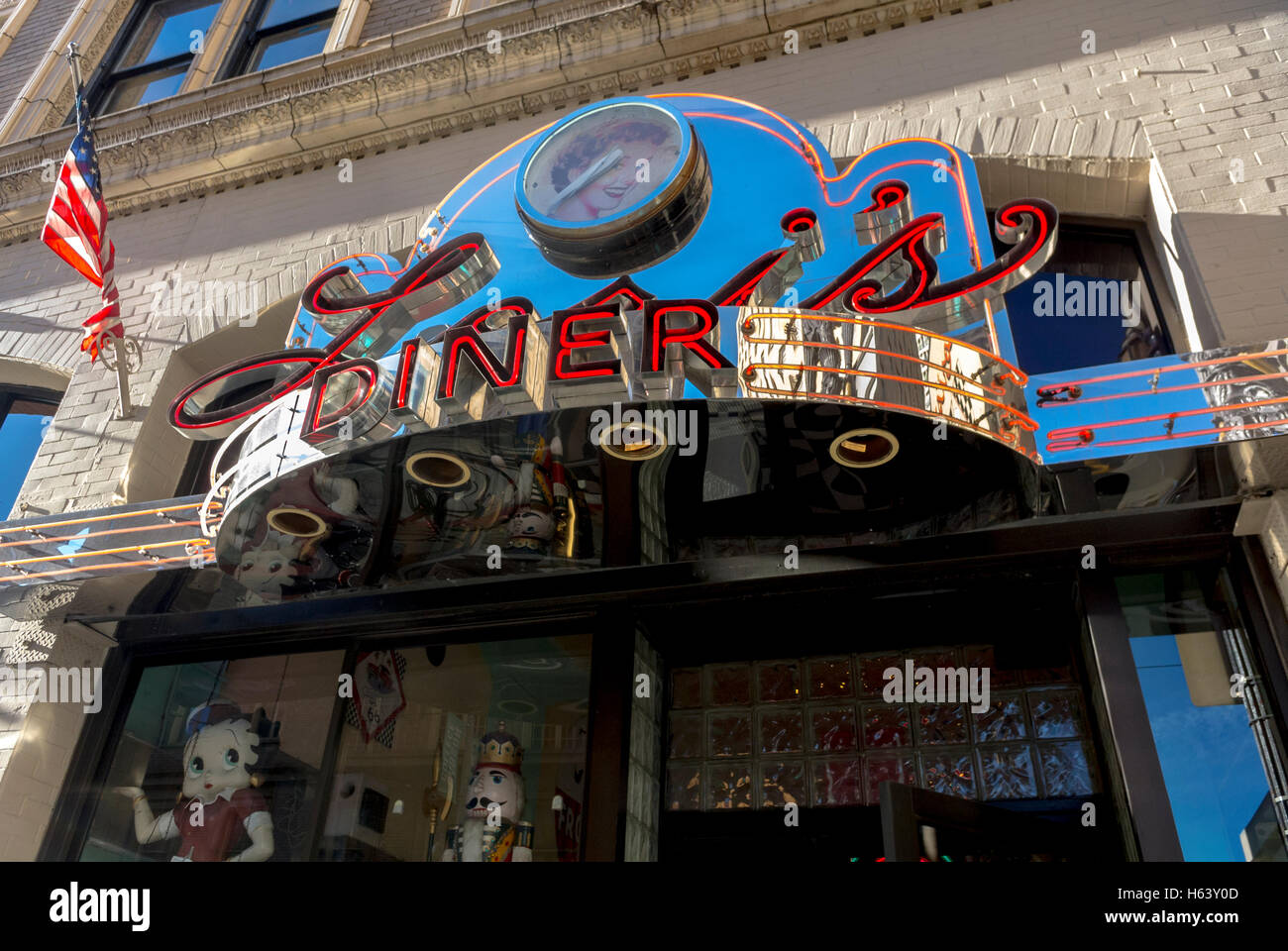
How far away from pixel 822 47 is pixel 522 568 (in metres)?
4.62

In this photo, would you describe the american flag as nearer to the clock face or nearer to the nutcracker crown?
the clock face

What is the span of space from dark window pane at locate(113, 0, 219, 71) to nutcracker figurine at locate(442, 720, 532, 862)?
9117 millimetres

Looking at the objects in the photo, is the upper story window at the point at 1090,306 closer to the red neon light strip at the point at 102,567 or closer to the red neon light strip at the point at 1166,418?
the red neon light strip at the point at 1166,418

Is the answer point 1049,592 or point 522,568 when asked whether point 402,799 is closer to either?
point 522,568

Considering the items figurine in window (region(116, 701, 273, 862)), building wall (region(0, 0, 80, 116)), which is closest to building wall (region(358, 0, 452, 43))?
building wall (region(0, 0, 80, 116))

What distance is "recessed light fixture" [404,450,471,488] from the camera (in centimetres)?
475

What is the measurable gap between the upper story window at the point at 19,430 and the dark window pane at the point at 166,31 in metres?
4.27

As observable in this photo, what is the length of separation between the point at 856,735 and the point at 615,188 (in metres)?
3.46

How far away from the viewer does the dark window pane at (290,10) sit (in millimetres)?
10414

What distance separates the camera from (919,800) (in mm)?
3930

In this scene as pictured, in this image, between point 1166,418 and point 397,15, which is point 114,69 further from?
point 1166,418

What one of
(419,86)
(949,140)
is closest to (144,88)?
(419,86)

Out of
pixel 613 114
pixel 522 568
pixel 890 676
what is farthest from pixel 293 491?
pixel 890 676

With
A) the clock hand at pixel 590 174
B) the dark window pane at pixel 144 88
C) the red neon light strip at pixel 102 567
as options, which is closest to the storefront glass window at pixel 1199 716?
the clock hand at pixel 590 174
